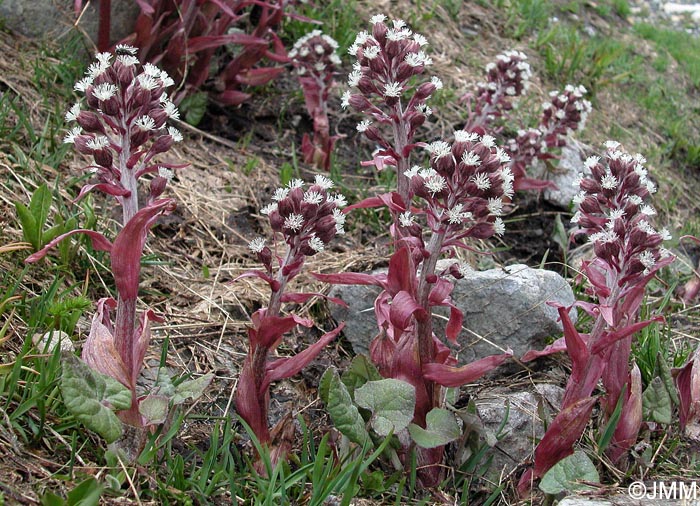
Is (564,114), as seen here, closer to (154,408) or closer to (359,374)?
(359,374)

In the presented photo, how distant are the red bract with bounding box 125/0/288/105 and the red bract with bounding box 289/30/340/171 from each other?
0.13 m

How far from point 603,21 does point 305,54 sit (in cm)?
486

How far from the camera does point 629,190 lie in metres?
2.17

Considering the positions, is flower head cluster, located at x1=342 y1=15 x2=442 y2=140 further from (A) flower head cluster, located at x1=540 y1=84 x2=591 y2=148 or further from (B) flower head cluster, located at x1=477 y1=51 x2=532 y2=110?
(A) flower head cluster, located at x1=540 y1=84 x2=591 y2=148

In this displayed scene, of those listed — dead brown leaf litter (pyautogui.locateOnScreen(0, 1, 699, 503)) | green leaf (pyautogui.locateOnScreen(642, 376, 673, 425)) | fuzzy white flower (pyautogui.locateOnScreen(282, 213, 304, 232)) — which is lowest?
dead brown leaf litter (pyautogui.locateOnScreen(0, 1, 699, 503))

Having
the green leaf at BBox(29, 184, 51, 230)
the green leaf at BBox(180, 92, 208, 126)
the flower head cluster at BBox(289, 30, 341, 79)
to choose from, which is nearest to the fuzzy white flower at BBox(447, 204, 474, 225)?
the green leaf at BBox(29, 184, 51, 230)

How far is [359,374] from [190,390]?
0.51 metres

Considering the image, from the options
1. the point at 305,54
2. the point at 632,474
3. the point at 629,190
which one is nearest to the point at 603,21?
the point at 305,54

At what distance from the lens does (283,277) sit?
2.07 m

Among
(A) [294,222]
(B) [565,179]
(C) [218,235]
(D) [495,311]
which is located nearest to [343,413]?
(A) [294,222]

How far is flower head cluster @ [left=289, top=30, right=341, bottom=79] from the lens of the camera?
372 centimetres

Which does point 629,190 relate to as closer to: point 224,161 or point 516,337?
point 516,337

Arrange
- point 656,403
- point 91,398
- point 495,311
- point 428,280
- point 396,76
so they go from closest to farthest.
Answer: point 91,398
point 428,280
point 656,403
point 396,76
point 495,311

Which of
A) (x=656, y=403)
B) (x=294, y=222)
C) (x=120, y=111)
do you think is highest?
(x=120, y=111)
